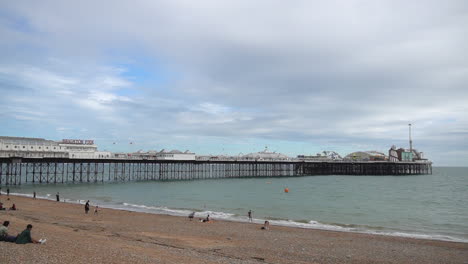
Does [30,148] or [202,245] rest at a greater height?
[30,148]

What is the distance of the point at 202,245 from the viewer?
13430 mm

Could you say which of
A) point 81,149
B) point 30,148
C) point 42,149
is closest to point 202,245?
point 30,148

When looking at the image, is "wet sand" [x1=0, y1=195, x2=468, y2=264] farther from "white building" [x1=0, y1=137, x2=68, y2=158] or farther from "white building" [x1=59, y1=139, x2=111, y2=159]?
"white building" [x1=59, y1=139, x2=111, y2=159]

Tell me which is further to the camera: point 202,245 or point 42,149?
point 42,149

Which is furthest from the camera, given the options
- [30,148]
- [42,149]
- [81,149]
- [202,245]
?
[81,149]

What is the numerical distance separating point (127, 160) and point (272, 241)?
1692 inches

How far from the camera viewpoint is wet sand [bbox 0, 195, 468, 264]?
31.1ft

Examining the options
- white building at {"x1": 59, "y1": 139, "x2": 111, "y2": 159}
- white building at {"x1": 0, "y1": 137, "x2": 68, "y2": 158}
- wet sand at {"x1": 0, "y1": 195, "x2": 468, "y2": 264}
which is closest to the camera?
wet sand at {"x1": 0, "y1": 195, "x2": 468, "y2": 264}

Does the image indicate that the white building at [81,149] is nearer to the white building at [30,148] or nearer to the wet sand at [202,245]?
the white building at [30,148]

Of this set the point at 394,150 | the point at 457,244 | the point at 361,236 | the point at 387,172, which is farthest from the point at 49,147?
the point at 394,150

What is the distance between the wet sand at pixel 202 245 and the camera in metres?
9.47

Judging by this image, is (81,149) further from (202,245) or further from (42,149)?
(202,245)

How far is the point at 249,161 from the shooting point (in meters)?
77.1

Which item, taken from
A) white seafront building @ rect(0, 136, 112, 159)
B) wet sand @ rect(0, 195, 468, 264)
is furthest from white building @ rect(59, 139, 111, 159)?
wet sand @ rect(0, 195, 468, 264)
